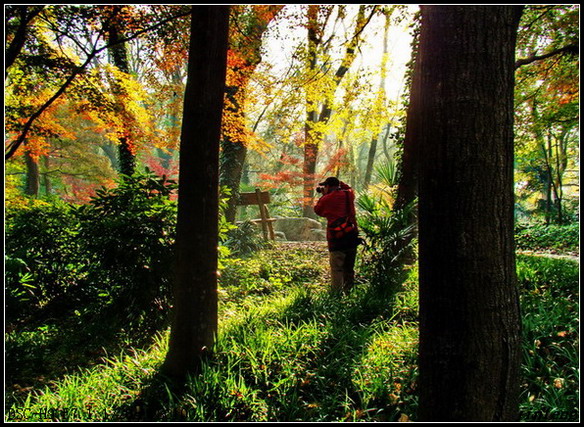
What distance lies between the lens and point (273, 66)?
392 inches

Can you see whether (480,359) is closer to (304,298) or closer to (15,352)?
(304,298)

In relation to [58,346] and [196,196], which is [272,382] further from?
[58,346]

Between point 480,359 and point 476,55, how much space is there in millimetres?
1413

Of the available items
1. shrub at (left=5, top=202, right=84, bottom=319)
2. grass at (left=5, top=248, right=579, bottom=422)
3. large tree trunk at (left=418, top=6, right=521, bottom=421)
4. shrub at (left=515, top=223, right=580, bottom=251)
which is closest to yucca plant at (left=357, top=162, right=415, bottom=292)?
grass at (left=5, top=248, right=579, bottom=422)

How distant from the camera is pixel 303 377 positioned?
252 cm

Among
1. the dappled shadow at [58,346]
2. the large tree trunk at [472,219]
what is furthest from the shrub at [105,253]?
the large tree trunk at [472,219]

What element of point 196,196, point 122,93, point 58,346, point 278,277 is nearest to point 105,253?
point 58,346

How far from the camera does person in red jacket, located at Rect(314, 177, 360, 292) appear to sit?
4.94 metres

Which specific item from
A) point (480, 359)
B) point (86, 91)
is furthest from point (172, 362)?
point (86, 91)

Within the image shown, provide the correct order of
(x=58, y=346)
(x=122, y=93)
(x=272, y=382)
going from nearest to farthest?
(x=272, y=382), (x=58, y=346), (x=122, y=93)

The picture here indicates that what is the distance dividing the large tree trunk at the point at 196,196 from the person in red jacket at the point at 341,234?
2.55 metres

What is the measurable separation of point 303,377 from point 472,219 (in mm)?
1925

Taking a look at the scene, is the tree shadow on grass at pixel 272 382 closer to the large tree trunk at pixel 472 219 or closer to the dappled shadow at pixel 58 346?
the large tree trunk at pixel 472 219

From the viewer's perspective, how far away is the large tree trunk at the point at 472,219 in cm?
138
